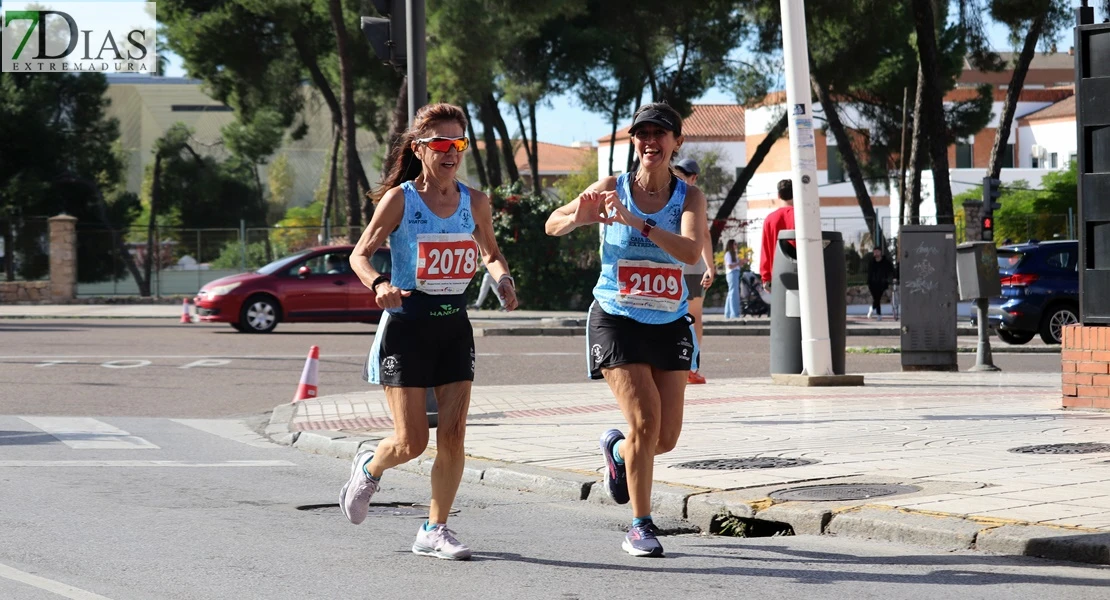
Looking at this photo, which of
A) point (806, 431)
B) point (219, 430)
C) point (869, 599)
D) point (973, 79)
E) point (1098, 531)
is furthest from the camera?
point (973, 79)

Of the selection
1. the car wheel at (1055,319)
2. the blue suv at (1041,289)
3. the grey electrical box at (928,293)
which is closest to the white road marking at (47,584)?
the grey electrical box at (928,293)

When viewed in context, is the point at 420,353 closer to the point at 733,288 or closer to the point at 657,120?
the point at 657,120

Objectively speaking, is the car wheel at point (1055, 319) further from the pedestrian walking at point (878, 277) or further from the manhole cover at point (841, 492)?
the manhole cover at point (841, 492)

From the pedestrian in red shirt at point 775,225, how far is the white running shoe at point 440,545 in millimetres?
8100

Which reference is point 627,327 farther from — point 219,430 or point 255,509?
point 219,430

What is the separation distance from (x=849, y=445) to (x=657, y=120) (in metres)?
3.67

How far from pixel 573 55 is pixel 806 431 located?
30591 millimetres

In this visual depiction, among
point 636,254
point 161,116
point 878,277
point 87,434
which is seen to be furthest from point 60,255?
point 161,116

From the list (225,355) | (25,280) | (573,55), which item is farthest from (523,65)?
(225,355)

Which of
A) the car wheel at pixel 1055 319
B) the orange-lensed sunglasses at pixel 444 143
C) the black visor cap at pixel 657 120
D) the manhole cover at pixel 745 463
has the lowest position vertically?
the manhole cover at pixel 745 463

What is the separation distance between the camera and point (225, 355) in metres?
19.5

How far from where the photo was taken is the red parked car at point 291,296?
24.3m

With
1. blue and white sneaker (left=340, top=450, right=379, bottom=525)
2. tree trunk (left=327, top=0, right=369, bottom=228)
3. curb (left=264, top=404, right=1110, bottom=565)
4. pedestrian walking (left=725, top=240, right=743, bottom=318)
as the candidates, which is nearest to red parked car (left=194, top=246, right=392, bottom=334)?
pedestrian walking (left=725, top=240, right=743, bottom=318)

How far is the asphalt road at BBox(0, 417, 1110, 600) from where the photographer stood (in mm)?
5520
